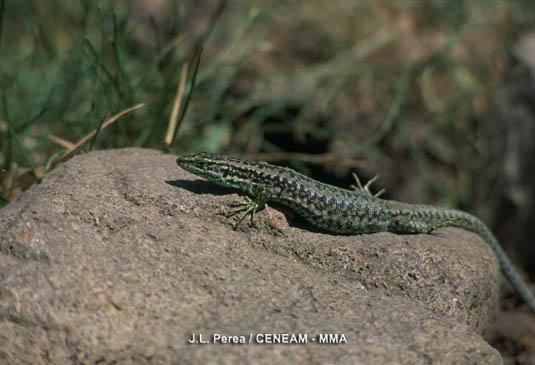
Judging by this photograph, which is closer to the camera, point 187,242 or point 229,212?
point 187,242

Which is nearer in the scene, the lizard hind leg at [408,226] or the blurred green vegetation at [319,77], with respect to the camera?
the lizard hind leg at [408,226]

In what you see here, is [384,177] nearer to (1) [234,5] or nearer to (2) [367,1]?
(2) [367,1]

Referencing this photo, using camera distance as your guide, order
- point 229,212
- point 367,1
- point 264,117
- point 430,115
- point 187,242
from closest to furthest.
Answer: point 187,242
point 229,212
point 264,117
point 430,115
point 367,1

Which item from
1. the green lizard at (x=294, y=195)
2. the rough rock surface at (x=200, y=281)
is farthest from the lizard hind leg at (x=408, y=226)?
the rough rock surface at (x=200, y=281)

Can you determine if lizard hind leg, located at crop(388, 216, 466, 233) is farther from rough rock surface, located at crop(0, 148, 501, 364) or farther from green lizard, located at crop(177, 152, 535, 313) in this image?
rough rock surface, located at crop(0, 148, 501, 364)

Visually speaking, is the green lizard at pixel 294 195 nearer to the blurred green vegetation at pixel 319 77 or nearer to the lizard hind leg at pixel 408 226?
the lizard hind leg at pixel 408 226

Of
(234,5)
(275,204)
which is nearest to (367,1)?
(234,5)

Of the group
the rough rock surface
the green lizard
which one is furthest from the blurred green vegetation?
the rough rock surface
